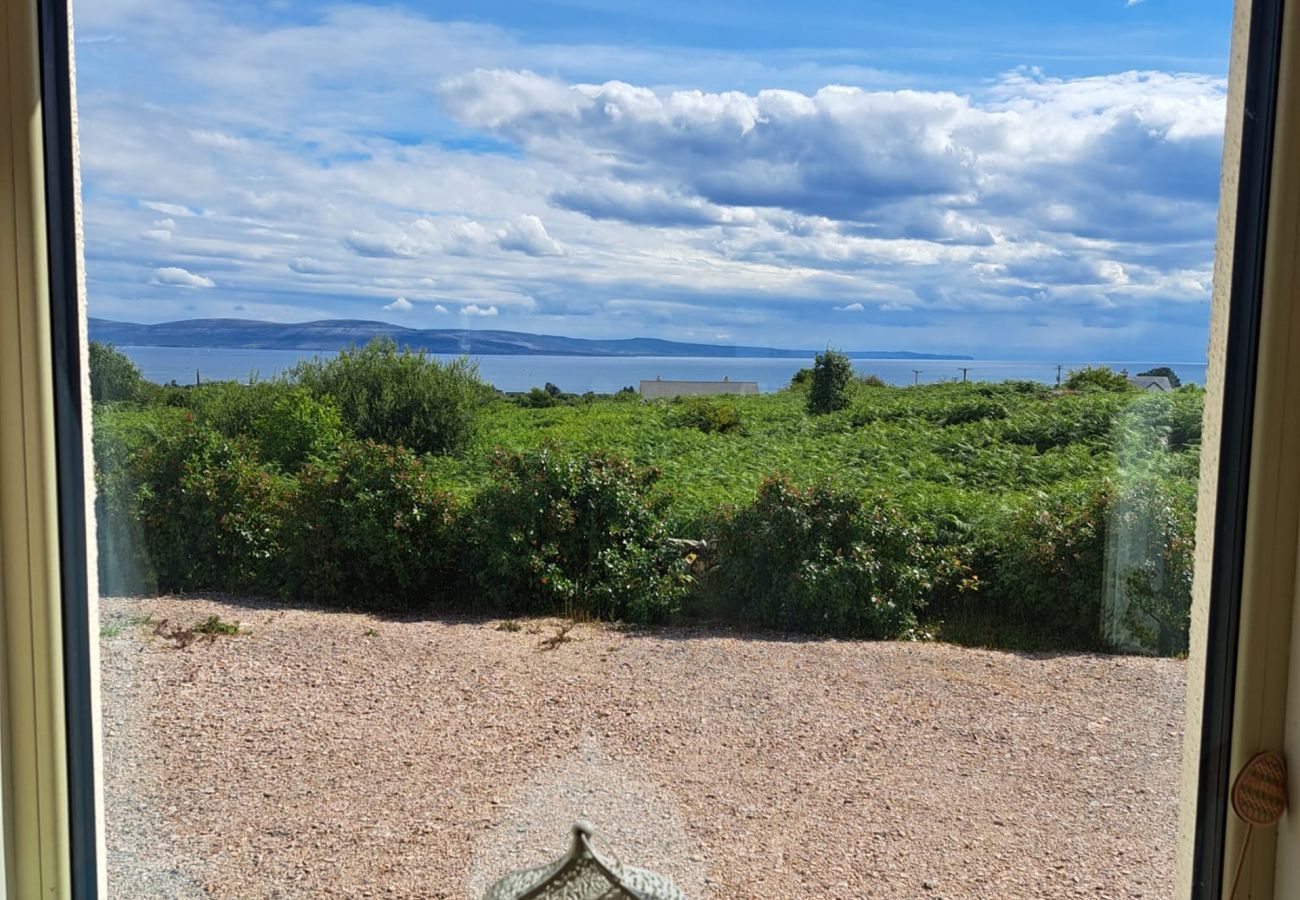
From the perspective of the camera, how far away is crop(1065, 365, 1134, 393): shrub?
4.77 feet

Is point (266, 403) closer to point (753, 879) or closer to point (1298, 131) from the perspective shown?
point (753, 879)

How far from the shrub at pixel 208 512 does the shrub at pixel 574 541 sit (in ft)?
1.15

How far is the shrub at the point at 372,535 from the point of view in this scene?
1569 mm

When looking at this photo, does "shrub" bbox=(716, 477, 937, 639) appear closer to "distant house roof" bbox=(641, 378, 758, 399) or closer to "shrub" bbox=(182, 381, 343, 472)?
"distant house roof" bbox=(641, 378, 758, 399)

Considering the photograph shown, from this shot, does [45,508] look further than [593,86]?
No

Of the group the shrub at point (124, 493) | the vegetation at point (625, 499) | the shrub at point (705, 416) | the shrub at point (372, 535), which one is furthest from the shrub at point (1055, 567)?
the shrub at point (124, 493)

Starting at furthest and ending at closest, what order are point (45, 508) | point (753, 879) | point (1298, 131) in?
point (753, 879), point (45, 508), point (1298, 131)

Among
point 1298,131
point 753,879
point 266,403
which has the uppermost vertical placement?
point 1298,131

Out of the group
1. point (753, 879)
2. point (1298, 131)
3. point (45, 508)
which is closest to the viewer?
point (1298, 131)

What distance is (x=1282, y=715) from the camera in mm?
1264

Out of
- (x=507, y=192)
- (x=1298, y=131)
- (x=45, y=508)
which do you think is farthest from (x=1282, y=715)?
(x=45, y=508)

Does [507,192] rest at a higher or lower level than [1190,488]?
higher

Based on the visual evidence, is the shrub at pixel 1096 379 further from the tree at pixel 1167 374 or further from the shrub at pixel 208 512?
the shrub at pixel 208 512

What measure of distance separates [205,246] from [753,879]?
52.5 inches
